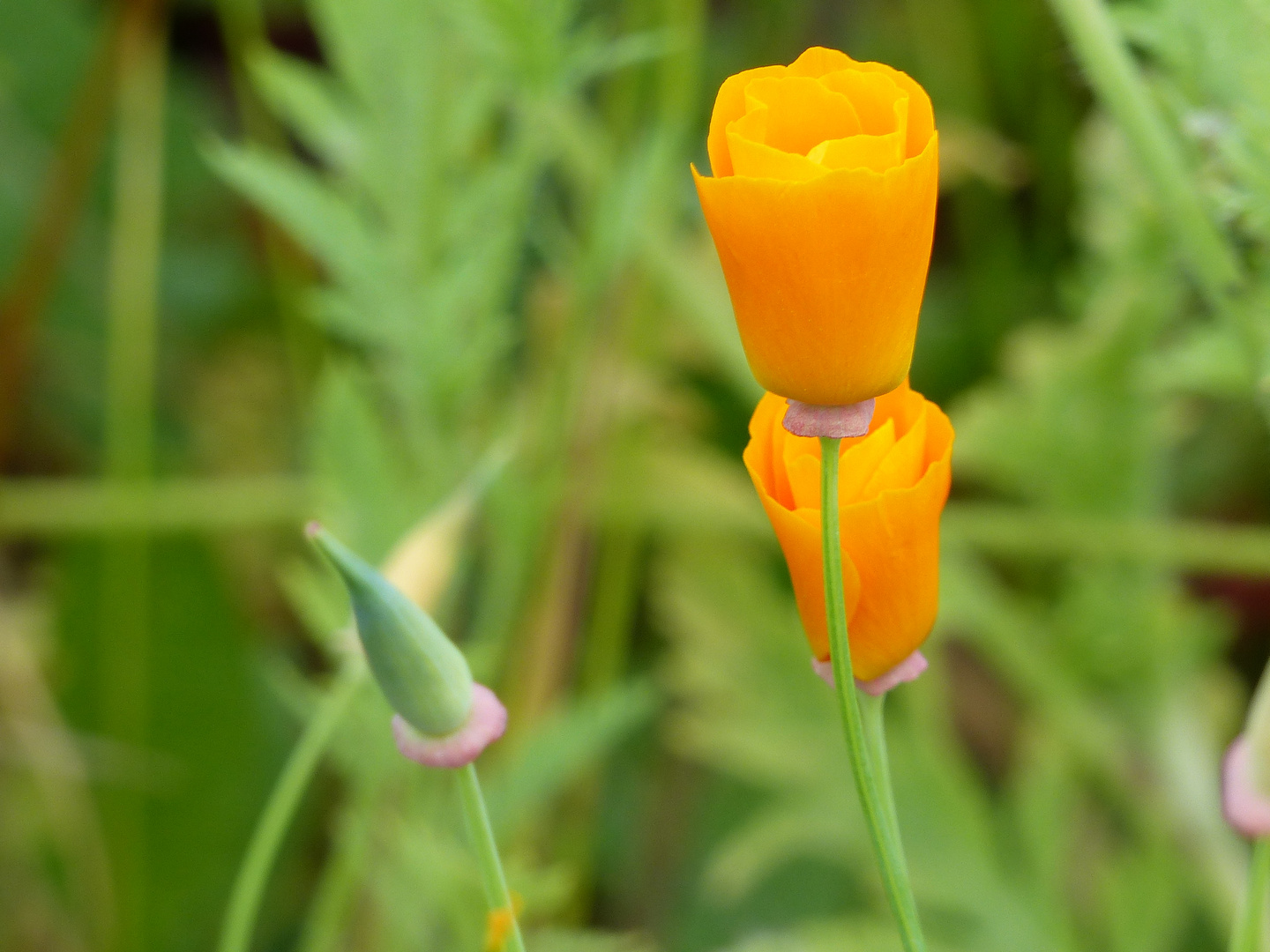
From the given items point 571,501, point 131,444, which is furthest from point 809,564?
point 131,444

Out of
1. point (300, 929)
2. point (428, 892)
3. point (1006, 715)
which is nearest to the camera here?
point (428, 892)

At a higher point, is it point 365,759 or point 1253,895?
point 1253,895

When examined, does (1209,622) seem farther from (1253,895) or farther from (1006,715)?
(1253,895)

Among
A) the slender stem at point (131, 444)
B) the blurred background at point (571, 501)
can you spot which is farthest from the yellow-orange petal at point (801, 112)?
the slender stem at point (131, 444)

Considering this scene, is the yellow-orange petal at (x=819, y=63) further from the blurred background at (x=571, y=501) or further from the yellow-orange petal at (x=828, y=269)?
the blurred background at (x=571, y=501)

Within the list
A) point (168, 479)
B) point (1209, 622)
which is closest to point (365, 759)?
point (168, 479)

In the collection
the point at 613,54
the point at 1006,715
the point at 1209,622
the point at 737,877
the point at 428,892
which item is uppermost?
the point at 613,54

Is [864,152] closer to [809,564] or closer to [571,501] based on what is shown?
[809,564]

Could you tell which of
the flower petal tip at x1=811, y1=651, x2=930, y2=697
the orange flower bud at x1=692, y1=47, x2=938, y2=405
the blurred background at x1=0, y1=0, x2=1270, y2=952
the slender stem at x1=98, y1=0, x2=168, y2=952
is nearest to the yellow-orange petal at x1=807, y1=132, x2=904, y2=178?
the orange flower bud at x1=692, y1=47, x2=938, y2=405
